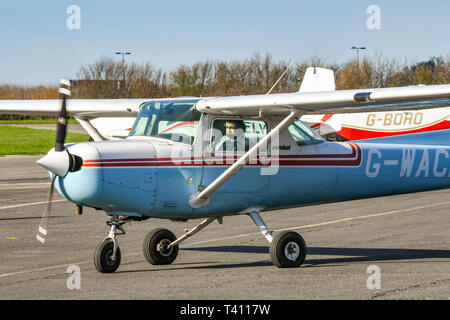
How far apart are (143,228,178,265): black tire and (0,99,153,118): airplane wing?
191 cm

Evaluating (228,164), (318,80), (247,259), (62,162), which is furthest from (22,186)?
(62,162)

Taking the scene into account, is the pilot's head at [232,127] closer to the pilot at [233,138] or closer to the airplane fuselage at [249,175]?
the pilot at [233,138]

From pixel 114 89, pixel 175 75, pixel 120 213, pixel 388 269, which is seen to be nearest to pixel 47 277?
pixel 120 213

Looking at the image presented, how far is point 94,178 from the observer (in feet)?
30.1

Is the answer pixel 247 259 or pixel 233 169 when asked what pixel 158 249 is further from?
pixel 233 169

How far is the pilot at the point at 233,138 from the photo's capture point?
33.6ft

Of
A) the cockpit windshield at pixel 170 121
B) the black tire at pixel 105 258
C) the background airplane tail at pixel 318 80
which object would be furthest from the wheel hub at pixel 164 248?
the background airplane tail at pixel 318 80

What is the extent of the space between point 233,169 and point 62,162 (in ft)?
7.10

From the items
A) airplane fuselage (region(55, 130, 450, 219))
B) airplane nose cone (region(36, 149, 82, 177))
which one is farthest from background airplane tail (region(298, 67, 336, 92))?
airplane nose cone (region(36, 149, 82, 177))

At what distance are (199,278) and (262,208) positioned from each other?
165 centimetres

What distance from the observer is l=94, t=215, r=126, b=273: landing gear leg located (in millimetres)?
9820

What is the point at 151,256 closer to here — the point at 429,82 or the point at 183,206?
the point at 183,206

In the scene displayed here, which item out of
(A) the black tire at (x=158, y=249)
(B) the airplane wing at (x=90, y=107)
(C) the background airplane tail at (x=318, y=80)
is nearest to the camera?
(A) the black tire at (x=158, y=249)

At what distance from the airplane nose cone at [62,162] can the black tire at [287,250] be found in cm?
279
